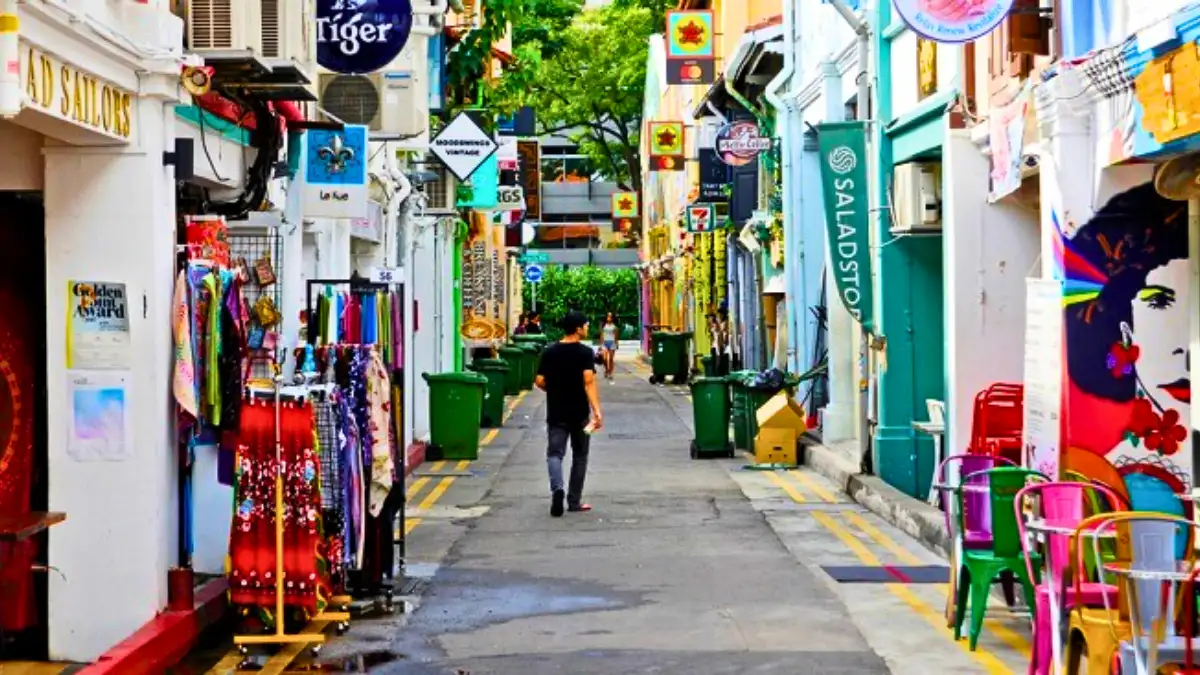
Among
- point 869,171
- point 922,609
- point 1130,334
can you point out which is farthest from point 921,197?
point 922,609

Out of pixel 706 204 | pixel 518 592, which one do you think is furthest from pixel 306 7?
pixel 706 204

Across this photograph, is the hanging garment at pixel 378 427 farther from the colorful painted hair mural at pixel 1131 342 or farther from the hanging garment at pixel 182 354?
the colorful painted hair mural at pixel 1131 342

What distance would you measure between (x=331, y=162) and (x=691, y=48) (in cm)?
2510

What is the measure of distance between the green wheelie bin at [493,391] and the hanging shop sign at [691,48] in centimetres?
798

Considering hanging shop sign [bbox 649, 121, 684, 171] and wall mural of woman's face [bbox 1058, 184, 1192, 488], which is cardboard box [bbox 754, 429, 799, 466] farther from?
hanging shop sign [bbox 649, 121, 684, 171]

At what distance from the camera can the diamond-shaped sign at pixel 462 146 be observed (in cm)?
2341

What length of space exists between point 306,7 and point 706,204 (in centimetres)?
2950

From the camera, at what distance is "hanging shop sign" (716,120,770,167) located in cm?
3145

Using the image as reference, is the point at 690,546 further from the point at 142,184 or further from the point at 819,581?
the point at 142,184

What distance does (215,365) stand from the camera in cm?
1145

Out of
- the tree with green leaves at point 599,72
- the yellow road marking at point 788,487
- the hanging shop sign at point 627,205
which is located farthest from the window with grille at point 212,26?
the hanging shop sign at point 627,205

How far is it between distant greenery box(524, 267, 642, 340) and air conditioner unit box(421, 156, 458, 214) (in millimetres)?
56285

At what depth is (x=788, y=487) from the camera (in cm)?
2102

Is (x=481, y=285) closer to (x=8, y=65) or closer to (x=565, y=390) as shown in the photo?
(x=565, y=390)
